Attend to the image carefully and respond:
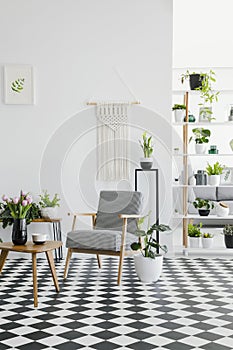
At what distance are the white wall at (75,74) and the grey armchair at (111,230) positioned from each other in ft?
2.87

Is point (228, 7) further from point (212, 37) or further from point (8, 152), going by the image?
point (8, 152)

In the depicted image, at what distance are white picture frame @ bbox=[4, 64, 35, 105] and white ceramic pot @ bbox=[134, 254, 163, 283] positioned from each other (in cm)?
245

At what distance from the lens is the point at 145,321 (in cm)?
396

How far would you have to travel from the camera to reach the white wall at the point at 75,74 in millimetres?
6492

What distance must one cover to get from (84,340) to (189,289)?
62.7 inches

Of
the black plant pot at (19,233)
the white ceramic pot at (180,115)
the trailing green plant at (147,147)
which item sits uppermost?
the white ceramic pot at (180,115)

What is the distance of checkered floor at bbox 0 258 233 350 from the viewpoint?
354cm

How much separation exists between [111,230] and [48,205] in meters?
1.01

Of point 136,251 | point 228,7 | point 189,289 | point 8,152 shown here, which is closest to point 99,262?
point 136,251

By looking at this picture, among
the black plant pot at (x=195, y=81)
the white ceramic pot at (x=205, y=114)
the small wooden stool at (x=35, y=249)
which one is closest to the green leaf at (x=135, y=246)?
the small wooden stool at (x=35, y=249)

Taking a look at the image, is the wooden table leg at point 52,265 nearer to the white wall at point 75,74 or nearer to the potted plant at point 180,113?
the white wall at point 75,74

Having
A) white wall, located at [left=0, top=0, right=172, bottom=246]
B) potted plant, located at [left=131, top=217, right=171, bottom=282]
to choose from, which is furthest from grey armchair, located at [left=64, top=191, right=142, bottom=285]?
white wall, located at [left=0, top=0, right=172, bottom=246]

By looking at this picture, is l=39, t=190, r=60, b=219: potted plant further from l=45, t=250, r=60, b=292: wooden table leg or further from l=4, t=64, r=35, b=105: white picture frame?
l=45, t=250, r=60, b=292: wooden table leg

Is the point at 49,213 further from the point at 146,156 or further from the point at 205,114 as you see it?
the point at 205,114
